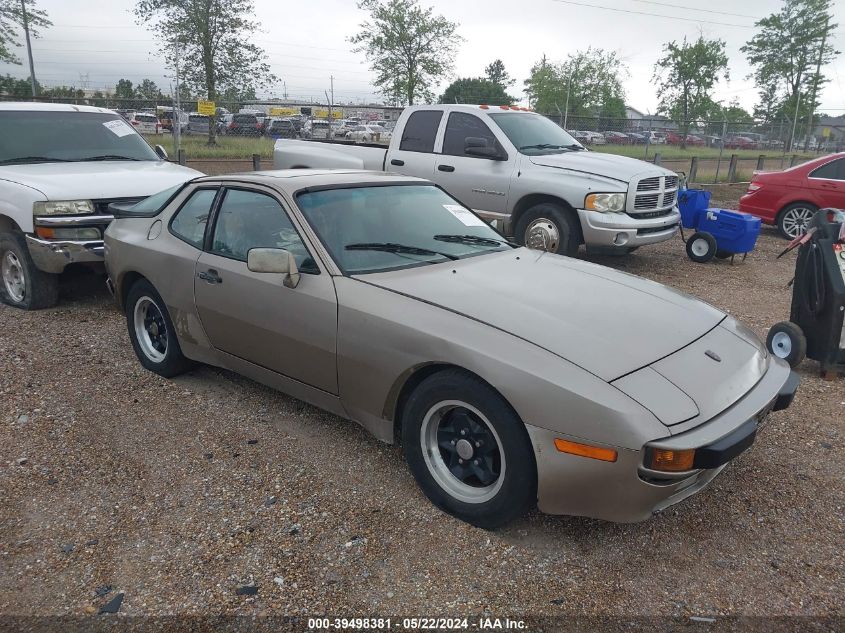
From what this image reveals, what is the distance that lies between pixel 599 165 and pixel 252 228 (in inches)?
208

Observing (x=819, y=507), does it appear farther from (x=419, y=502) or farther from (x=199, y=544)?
(x=199, y=544)

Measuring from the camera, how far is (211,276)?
12.9 feet

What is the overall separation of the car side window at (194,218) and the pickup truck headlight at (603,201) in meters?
4.67

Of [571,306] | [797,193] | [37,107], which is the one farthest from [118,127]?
[797,193]

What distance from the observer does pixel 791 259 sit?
9891 millimetres

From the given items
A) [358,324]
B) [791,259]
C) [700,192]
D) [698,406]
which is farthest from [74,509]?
[791,259]

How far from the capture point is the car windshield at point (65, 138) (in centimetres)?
665

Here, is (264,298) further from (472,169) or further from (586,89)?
(586,89)

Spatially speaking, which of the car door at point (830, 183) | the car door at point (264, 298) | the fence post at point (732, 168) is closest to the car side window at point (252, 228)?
the car door at point (264, 298)

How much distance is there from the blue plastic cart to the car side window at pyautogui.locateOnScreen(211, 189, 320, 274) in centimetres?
716

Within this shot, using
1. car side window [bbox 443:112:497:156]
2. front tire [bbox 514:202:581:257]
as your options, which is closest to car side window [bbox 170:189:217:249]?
front tire [bbox 514:202:581:257]

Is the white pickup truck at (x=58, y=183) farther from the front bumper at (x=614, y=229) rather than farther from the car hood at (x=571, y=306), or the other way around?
the front bumper at (x=614, y=229)

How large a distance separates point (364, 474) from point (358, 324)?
843 mm

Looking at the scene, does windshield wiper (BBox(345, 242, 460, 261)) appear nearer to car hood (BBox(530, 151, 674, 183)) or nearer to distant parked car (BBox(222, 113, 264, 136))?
car hood (BBox(530, 151, 674, 183))
